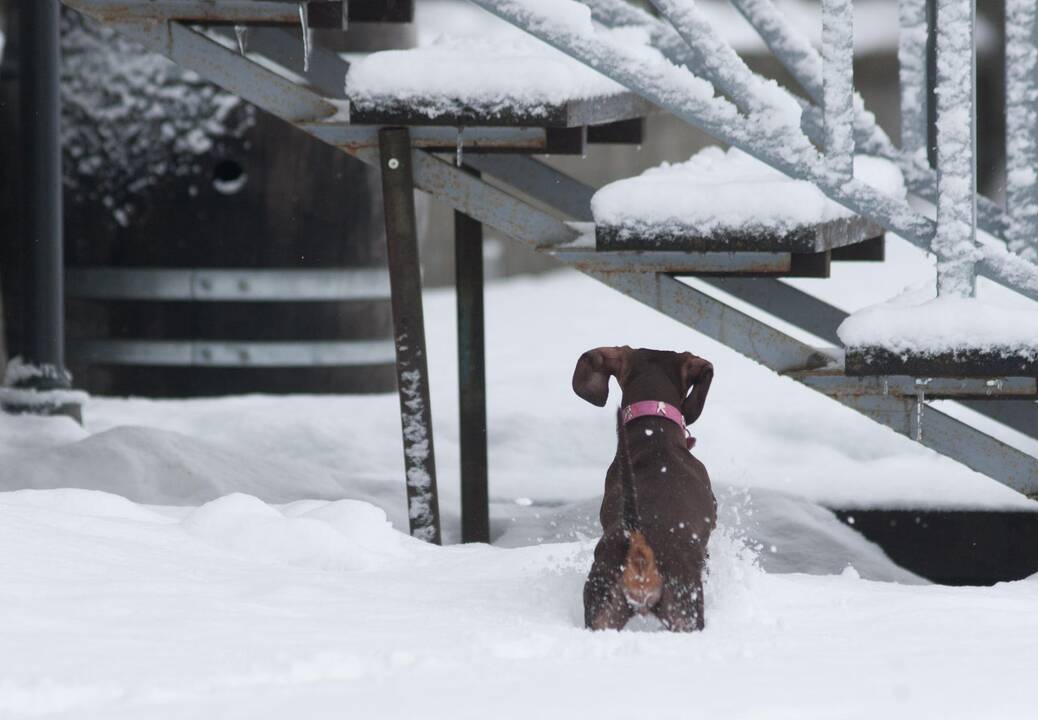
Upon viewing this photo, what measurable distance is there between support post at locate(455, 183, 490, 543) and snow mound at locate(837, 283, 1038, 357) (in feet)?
4.42

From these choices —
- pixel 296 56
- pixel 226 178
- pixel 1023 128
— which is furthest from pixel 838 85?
pixel 226 178

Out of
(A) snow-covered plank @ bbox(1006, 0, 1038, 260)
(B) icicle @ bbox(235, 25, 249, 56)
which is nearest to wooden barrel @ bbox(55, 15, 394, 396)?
(B) icicle @ bbox(235, 25, 249, 56)

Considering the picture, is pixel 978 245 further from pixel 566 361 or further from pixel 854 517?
pixel 566 361

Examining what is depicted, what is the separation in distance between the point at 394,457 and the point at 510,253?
22.4 ft

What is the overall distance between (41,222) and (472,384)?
1.95 metres

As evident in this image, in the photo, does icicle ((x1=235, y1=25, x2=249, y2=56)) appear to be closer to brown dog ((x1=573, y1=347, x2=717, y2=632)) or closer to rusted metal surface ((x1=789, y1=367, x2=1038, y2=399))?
brown dog ((x1=573, y1=347, x2=717, y2=632))

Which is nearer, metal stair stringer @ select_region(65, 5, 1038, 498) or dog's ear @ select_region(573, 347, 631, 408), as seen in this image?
dog's ear @ select_region(573, 347, 631, 408)

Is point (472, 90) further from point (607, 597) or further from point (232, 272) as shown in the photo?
point (232, 272)

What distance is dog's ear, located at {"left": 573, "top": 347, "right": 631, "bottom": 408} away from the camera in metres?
3.88

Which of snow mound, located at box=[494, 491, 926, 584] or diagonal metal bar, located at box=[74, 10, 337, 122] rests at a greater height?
diagonal metal bar, located at box=[74, 10, 337, 122]

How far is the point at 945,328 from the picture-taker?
4.04 meters

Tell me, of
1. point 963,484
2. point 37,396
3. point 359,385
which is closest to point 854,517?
point 963,484

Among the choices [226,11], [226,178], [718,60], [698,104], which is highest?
[226,11]

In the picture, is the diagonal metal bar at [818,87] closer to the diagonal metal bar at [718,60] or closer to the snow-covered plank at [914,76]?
the snow-covered plank at [914,76]
